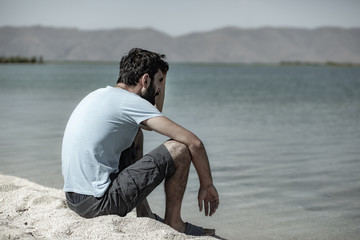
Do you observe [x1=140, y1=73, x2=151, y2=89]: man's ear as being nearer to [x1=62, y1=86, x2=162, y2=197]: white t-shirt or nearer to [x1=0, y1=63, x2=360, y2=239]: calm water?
[x1=62, y1=86, x2=162, y2=197]: white t-shirt

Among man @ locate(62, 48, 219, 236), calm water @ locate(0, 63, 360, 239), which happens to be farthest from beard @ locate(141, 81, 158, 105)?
calm water @ locate(0, 63, 360, 239)

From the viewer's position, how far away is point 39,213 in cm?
357

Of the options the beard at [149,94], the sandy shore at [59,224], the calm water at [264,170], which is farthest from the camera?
the calm water at [264,170]

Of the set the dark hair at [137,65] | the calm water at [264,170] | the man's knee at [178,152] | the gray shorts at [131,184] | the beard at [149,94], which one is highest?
the dark hair at [137,65]

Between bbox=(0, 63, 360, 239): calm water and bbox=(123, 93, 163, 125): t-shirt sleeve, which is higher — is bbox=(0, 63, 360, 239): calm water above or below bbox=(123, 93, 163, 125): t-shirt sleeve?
below

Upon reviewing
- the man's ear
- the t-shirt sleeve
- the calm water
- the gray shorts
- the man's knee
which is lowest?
the calm water

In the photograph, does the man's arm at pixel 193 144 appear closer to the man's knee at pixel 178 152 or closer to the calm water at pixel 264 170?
the man's knee at pixel 178 152

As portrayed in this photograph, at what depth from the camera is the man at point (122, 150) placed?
313 centimetres

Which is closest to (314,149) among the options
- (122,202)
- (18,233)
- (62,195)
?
(62,195)

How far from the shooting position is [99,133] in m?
3.15

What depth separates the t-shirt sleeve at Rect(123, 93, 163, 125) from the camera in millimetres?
3088

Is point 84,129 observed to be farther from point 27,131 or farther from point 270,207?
point 27,131

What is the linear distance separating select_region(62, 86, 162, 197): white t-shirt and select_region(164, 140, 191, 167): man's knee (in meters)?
0.25

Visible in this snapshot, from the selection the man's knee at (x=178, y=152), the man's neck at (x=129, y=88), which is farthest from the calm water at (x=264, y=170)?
the man's neck at (x=129, y=88)
